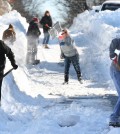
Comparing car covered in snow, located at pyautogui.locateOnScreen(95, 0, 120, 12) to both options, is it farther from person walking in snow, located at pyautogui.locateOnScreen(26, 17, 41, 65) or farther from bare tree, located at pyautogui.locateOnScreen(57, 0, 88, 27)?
bare tree, located at pyautogui.locateOnScreen(57, 0, 88, 27)

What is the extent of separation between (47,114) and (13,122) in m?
0.87

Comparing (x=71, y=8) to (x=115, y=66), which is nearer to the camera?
(x=115, y=66)

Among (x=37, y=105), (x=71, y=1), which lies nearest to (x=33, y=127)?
(x=37, y=105)

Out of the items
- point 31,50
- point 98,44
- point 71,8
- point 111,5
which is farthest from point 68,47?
point 71,8

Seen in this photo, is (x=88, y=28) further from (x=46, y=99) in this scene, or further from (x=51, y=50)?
(x=46, y=99)

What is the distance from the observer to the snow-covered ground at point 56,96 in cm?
983

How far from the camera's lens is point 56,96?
14.1 meters

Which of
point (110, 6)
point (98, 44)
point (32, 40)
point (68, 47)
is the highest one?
point (68, 47)

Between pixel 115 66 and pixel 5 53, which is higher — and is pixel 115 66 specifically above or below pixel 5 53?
above

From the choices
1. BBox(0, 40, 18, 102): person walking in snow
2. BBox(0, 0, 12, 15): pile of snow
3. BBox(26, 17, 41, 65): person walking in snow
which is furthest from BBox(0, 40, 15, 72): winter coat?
BBox(0, 0, 12, 15): pile of snow

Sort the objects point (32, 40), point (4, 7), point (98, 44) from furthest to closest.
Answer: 1. point (4, 7)
2. point (98, 44)
3. point (32, 40)

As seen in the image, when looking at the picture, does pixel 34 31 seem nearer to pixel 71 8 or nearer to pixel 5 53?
pixel 5 53

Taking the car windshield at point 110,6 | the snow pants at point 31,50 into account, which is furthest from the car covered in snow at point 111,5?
the snow pants at point 31,50

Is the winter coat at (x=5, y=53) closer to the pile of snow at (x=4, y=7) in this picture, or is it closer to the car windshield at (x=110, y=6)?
the car windshield at (x=110, y=6)
